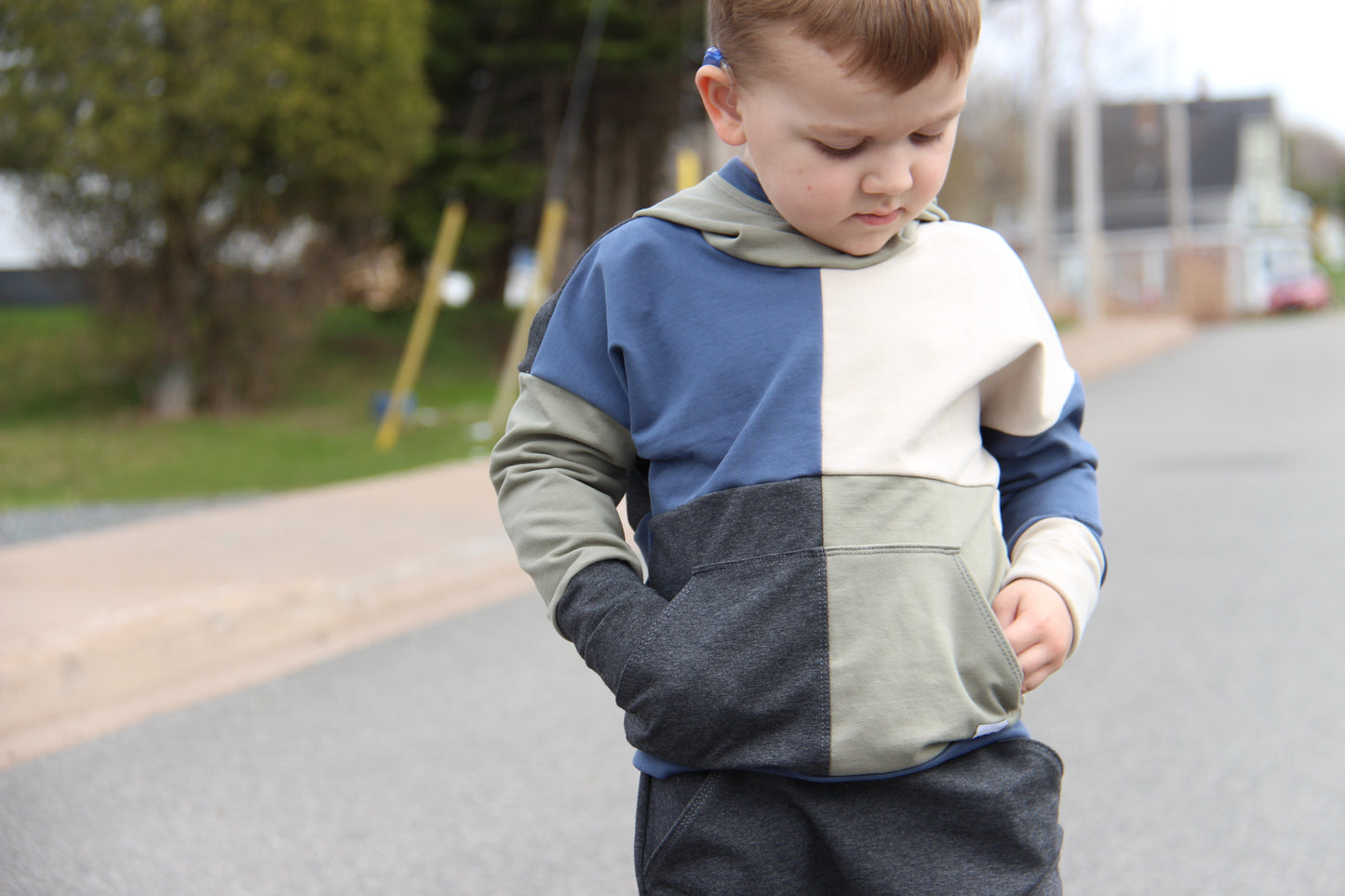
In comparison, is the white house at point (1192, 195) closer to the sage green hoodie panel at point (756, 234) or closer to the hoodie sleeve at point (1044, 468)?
the hoodie sleeve at point (1044, 468)

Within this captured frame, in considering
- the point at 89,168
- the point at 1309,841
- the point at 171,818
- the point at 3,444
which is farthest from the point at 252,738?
the point at 89,168

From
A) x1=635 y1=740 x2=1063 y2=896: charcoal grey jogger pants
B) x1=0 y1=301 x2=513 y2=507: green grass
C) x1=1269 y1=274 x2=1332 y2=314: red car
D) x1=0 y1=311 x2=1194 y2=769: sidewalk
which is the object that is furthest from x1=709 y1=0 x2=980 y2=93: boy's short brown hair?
x1=1269 y1=274 x2=1332 y2=314: red car

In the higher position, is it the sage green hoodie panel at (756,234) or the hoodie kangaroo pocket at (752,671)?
the sage green hoodie panel at (756,234)

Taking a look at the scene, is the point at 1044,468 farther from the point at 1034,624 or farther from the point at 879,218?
the point at 879,218

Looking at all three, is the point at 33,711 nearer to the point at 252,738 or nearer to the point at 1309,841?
the point at 252,738

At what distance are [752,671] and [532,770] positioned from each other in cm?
253

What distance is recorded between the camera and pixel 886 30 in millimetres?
1238

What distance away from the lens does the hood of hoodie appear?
140 cm

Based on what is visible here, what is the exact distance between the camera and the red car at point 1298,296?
3450cm

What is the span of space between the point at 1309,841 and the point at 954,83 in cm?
251

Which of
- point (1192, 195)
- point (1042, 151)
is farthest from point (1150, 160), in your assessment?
point (1042, 151)

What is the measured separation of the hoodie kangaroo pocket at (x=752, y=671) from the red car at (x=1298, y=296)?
120ft

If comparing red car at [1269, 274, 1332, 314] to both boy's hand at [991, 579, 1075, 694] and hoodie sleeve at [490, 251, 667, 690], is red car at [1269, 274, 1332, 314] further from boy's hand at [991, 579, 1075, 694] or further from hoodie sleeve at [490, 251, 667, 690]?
hoodie sleeve at [490, 251, 667, 690]

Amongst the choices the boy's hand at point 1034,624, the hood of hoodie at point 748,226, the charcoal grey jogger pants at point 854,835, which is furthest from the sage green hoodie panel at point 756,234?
the charcoal grey jogger pants at point 854,835
